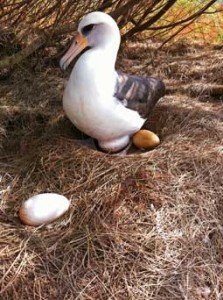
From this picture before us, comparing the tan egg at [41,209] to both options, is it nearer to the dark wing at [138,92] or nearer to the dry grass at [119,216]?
the dry grass at [119,216]

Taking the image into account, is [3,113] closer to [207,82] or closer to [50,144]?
[50,144]

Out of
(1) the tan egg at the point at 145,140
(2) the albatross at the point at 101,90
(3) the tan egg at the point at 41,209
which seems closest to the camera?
(3) the tan egg at the point at 41,209

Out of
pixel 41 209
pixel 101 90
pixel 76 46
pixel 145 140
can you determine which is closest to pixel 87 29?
pixel 76 46

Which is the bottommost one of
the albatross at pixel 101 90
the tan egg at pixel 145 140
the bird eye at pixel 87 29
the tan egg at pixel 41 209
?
the tan egg at pixel 145 140

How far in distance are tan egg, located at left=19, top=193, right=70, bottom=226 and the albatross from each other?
0.27m

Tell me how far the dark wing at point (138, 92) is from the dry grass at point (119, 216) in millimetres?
127

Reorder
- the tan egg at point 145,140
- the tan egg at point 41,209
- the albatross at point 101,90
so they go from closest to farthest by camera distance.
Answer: the tan egg at point 41,209, the albatross at point 101,90, the tan egg at point 145,140

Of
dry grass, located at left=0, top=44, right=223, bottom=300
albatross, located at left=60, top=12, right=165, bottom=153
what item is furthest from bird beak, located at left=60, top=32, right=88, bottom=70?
dry grass, located at left=0, top=44, right=223, bottom=300

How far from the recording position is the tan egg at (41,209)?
4.85ft

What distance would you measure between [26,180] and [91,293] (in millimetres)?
479

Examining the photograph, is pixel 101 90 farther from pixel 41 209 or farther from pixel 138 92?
pixel 41 209

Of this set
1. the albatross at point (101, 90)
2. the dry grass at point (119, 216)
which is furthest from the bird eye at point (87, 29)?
the dry grass at point (119, 216)

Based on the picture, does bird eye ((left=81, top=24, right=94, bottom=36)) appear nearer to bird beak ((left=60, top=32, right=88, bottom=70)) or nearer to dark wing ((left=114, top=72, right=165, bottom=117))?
bird beak ((left=60, top=32, right=88, bottom=70))

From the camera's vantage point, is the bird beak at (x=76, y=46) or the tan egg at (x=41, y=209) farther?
the bird beak at (x=76, y=46)
